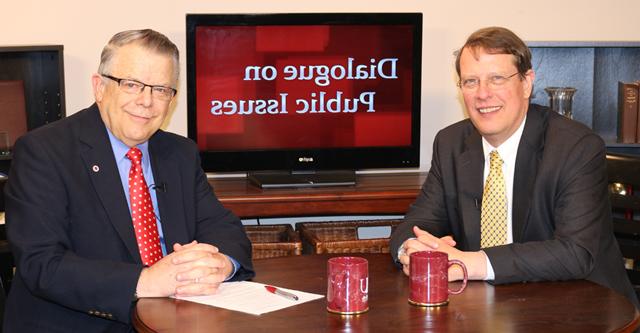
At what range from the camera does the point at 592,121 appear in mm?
4828

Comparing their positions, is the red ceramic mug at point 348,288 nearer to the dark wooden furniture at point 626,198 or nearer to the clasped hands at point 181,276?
the clasped hands at point 181,276

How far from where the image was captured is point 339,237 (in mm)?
4465

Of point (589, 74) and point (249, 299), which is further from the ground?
point (589, 74)

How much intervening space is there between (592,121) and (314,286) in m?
2.69

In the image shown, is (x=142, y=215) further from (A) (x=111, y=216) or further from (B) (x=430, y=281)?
(B) (x=430, y=281)

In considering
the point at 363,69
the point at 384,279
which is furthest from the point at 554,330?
the point at 363,69

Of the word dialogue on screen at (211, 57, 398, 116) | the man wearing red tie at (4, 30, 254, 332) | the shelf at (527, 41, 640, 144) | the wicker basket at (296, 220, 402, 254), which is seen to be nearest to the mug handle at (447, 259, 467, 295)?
the man wearing red tie at (4, 30, 254, 332)

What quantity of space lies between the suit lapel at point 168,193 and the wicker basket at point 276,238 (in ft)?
4.46

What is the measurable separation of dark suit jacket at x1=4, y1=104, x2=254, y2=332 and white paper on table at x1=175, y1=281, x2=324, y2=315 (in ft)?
0.48

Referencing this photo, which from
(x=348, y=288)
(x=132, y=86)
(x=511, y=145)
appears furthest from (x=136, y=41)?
(x=511, y=145)

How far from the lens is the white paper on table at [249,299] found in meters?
2.34

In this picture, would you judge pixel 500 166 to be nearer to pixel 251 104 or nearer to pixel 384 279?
pixel 384 279

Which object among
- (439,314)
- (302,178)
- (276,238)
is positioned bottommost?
(276,238)

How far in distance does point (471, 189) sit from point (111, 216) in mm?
1065
